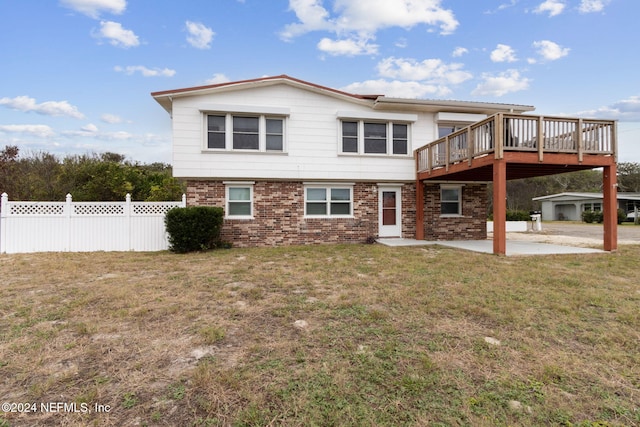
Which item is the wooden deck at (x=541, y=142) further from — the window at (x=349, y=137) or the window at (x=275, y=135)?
the window at (x=275, y=135)

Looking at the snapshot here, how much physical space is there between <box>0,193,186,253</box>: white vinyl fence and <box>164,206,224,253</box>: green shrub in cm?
101

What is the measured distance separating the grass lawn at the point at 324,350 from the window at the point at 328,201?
600 centimetres

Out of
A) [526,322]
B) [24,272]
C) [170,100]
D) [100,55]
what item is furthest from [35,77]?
[526,322]

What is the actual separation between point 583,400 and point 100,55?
53.5 ft

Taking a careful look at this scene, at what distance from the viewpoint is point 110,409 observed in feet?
6.58

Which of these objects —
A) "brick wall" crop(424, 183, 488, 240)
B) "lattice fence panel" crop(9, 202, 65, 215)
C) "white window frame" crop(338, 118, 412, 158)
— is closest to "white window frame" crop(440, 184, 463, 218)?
"brick wall" crop(424, 183, 488, 240)

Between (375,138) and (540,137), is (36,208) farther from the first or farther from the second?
(540,137)

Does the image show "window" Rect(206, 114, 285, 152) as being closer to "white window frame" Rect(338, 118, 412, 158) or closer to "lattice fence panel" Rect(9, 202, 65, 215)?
"white window frame" Rect(338, 118, 412, 158)

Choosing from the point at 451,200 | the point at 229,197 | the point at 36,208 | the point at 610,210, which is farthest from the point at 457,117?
the point at 36,208

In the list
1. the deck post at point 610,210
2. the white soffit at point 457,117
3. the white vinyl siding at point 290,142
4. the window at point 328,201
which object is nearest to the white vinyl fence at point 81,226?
the white vinyl siding at point 290,142

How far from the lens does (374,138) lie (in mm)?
11859

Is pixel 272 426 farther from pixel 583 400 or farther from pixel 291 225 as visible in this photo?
pixel 291 225

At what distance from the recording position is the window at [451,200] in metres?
12.4

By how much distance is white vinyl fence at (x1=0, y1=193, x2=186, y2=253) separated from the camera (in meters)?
9.32
